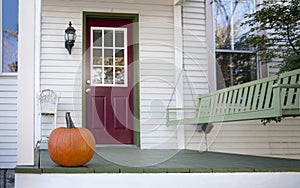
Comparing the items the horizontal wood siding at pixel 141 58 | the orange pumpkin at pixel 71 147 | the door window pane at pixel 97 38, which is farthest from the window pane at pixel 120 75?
the orange pumpkin at pixel 71 147

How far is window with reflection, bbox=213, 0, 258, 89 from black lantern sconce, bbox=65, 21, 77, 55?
2159 mm

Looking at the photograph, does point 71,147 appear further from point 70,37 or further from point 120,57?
point 120,57

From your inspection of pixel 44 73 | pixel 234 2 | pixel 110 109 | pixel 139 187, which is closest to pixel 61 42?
pixel 44 73

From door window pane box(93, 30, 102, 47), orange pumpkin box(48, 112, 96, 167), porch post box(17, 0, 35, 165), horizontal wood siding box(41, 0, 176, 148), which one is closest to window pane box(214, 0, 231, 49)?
horizontal wood siding box(41, 0, 176, 148)

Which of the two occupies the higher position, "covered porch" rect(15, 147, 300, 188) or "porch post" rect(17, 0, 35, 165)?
"porch post" rect(17, 0, 35, 165)

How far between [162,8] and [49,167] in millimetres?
3564

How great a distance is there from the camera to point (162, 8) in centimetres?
582

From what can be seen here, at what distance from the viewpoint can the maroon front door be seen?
562 cm

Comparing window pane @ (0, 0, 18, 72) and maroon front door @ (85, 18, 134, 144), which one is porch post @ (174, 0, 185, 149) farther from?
window pane @ (0, 0, 18, 72)

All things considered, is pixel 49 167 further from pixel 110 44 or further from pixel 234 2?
pixel 234 2

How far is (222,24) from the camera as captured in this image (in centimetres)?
600

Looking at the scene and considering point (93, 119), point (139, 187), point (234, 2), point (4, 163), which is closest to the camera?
point (139, 187)

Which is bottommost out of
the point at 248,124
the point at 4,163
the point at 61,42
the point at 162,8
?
the point at 4,163

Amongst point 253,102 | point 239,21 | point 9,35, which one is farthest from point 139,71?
point 253,102
